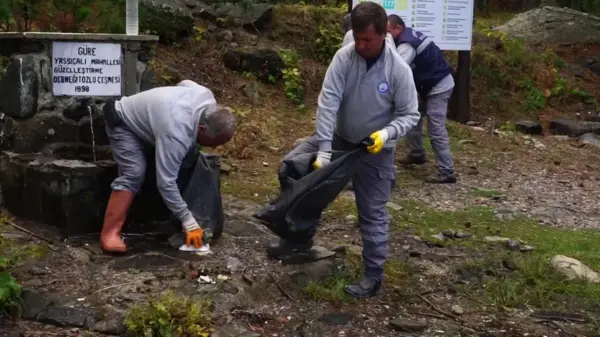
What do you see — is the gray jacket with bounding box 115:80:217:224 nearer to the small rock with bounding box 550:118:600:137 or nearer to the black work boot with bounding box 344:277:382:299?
the black work boot with bounding box 344:277:382:299

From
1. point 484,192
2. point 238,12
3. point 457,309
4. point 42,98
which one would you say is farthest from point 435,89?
point 238,12

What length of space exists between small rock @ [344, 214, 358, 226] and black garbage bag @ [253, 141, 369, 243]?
58.6 inches

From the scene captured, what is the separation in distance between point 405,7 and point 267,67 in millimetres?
2090

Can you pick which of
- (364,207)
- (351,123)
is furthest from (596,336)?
(351,123)

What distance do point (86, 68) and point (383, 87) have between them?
8.04 feet

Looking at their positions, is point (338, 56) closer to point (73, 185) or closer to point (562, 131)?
point (73, 185)

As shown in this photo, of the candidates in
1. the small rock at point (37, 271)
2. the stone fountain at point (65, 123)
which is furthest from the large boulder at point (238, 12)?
the small rock at point (37, 271)

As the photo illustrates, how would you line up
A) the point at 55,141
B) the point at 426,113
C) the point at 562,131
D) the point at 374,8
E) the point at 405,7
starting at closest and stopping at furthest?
the point at 374,8 → the point at 55,141 → the point at 426,113 → the point at 405,7 → the point at 562,131

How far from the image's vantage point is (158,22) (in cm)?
1059

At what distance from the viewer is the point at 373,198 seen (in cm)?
513

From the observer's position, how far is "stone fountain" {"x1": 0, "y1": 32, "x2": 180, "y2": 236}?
575cm

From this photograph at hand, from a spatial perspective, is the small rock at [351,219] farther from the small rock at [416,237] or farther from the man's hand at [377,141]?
the man's hand at [377,141]

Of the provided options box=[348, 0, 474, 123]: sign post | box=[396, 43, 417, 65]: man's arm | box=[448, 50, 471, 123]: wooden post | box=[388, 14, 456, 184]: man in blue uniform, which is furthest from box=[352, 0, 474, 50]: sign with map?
box=[396, 43, 417, 65]: man's arm

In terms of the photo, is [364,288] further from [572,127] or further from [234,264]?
[572,127]
